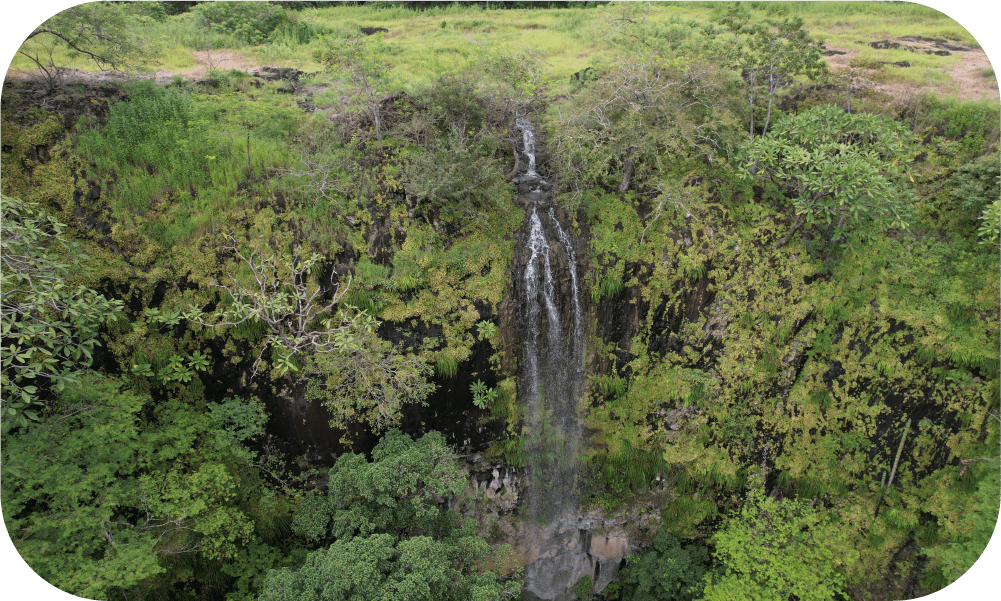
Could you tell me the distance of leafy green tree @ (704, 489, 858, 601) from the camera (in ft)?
40.1

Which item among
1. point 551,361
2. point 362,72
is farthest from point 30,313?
point 551,361

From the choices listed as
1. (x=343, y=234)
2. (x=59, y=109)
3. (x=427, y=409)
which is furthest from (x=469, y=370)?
(x=59, y=109)

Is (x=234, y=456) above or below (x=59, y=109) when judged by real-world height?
below

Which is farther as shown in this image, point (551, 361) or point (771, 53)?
point (551, 361)

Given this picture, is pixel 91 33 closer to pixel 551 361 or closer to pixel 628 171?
pixel 628 171

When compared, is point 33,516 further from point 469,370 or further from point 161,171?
point 469,370

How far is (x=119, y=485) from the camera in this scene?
10.5m

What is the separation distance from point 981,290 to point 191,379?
22763mm

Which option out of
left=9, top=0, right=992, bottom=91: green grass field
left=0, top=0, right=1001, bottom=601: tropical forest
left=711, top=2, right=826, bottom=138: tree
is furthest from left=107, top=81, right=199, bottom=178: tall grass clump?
left=711, top=2, right=826, bottom=138: tree

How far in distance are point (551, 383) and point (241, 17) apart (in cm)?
2140

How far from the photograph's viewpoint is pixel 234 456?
1255 cm

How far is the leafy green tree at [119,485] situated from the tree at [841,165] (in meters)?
16.6

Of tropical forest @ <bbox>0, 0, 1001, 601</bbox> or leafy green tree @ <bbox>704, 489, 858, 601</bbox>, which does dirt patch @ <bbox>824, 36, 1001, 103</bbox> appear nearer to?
tropical forest @ <bbox>0, 0, 1001, 601</bbox>

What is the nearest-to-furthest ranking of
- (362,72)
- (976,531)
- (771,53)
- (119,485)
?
(119,485) → (976,531) → (771,53) → (362,72)
